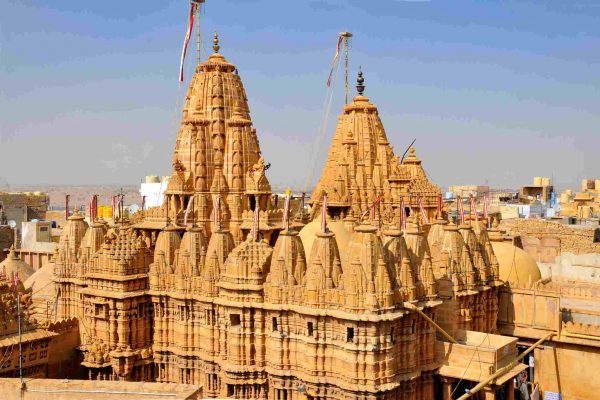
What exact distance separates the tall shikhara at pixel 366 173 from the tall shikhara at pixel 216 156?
14.8 ft


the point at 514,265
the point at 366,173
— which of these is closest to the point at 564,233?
the point at 514,265

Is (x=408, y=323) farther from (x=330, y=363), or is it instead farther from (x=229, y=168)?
(x=229, y=168)

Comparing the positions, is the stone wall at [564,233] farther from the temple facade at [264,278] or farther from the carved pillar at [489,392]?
the carved pillar at [489,392]

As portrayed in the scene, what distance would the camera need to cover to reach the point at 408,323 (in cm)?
2264

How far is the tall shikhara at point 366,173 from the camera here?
1352 inches

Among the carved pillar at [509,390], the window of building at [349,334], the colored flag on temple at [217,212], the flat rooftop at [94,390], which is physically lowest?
the carved pillar at [509,390]

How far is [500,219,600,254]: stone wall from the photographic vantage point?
46.0 m

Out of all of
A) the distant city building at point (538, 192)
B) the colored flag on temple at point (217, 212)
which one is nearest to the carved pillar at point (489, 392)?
the colored flag on temple at point (217, 212)

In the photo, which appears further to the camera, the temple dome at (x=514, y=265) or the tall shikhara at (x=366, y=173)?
the tall shikhara at (x=366, y=173)

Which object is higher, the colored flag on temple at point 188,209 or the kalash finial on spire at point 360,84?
the kalash finial on spire at point 360,84

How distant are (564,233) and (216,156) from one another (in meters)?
27.4

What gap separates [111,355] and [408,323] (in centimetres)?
1237

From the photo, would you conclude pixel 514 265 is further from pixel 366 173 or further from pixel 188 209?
pixel 188 209

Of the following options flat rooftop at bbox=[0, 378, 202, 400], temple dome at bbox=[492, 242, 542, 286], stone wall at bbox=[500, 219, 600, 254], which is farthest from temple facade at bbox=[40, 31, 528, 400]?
stone wall at bbox=[500, 219, 600, 254]
